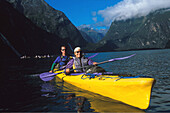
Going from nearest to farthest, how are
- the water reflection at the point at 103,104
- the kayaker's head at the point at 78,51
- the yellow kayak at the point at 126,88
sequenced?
the yellow kayak at the point at 126,88, the water reflection at the point at 103,104, the kayaker's head at the point at 78,51

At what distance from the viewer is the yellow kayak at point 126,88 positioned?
5.47m

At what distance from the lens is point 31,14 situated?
653 ft

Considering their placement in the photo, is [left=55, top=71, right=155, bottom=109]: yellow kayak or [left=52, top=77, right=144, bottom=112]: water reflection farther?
[left=52, top=77, right=144, bottom=112]: water reflection

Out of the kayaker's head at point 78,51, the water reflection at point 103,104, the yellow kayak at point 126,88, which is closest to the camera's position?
the yellow kayak at point 126,88

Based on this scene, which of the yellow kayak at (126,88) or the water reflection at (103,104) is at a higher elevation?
the yellow kayak at (126,88)

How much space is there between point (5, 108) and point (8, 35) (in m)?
81.9

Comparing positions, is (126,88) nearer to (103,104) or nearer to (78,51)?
(103,104)

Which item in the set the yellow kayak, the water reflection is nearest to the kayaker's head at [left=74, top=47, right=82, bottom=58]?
the yellow kayak

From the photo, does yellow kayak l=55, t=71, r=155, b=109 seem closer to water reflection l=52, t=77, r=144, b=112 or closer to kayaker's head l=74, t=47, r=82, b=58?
water reflection l=52, t=77, r=144, b=112

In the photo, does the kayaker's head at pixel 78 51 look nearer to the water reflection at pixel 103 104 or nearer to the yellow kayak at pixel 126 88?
the yellow kayak at pixel 126 88

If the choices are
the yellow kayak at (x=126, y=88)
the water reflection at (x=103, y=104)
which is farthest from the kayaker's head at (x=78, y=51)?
the water reflection at (x=103, y=104)

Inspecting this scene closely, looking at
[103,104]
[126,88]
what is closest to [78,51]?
[103,104]

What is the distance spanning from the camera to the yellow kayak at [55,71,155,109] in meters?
5.47

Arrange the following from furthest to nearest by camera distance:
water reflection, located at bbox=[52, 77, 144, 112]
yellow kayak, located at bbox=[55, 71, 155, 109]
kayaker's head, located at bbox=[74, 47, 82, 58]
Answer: kayaker's head, located at bbox=[74, 47, 82, 58] < water reflection, located at bbox=[52, 77, 144, 112] < yellow kayak, located at bbox=[55, 71, 155, 109]
